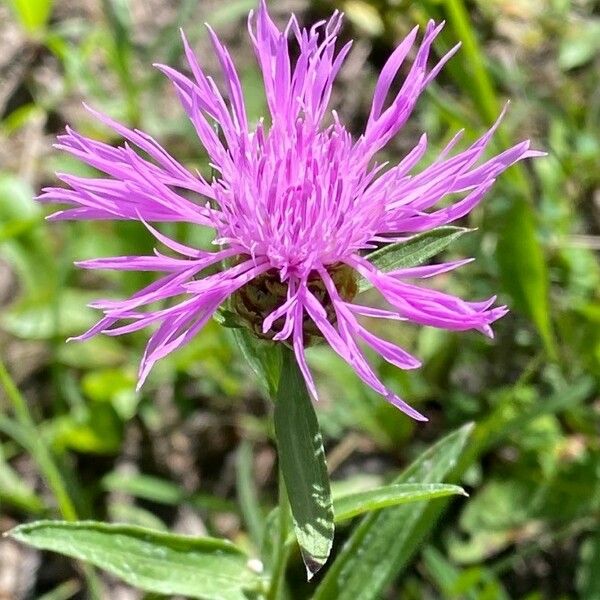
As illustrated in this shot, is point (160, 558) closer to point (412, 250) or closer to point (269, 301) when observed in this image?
point (269, 301)

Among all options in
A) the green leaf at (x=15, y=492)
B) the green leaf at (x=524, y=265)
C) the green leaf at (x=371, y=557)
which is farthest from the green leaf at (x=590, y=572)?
the green leaf at (x=15, y=492)

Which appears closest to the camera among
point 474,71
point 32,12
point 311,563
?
point 311,563

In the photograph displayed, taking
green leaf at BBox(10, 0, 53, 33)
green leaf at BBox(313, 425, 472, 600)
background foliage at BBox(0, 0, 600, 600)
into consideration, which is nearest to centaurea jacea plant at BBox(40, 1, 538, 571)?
green leaf at BBox(313, 425, 472, 600)

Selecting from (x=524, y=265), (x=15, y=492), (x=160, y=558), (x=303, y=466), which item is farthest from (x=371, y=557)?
(x=15, y=492)

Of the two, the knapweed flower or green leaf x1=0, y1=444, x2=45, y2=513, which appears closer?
the knapweed flower

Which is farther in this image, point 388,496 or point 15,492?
point 15,492

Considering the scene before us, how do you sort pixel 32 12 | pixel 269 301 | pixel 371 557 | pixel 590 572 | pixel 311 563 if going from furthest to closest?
pixel 32 12 → pixel 590 572 → pixel 371 557 → pixel 269 301 → pixel 311 563

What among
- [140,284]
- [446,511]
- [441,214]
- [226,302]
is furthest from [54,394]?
[441,214]

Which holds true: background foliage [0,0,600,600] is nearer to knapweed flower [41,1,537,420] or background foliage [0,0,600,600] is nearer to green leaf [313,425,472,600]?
green leaf [313,425,472,600]
